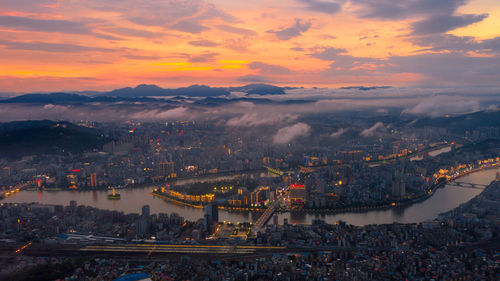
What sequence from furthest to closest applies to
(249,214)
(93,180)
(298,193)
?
(93,180) < (298,193) < (249,214)

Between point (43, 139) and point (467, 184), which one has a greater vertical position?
point (43, 139)

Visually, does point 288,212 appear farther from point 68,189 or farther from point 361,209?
point 68,189

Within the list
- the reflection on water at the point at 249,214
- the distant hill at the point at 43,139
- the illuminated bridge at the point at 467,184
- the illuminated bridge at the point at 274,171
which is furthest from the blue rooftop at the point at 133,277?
the distant hill at the point at 43,139

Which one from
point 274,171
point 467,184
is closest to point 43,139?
point 274,171

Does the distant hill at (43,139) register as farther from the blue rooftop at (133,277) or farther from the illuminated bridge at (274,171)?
the blue rooftop at (133,277)

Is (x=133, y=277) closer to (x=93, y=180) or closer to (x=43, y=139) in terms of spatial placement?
(x=93, y=180)

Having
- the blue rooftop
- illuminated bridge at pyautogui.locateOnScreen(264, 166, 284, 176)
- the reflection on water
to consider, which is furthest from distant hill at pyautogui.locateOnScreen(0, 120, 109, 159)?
the blue rooftop

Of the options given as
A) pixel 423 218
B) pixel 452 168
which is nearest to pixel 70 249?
pixel 423 218
